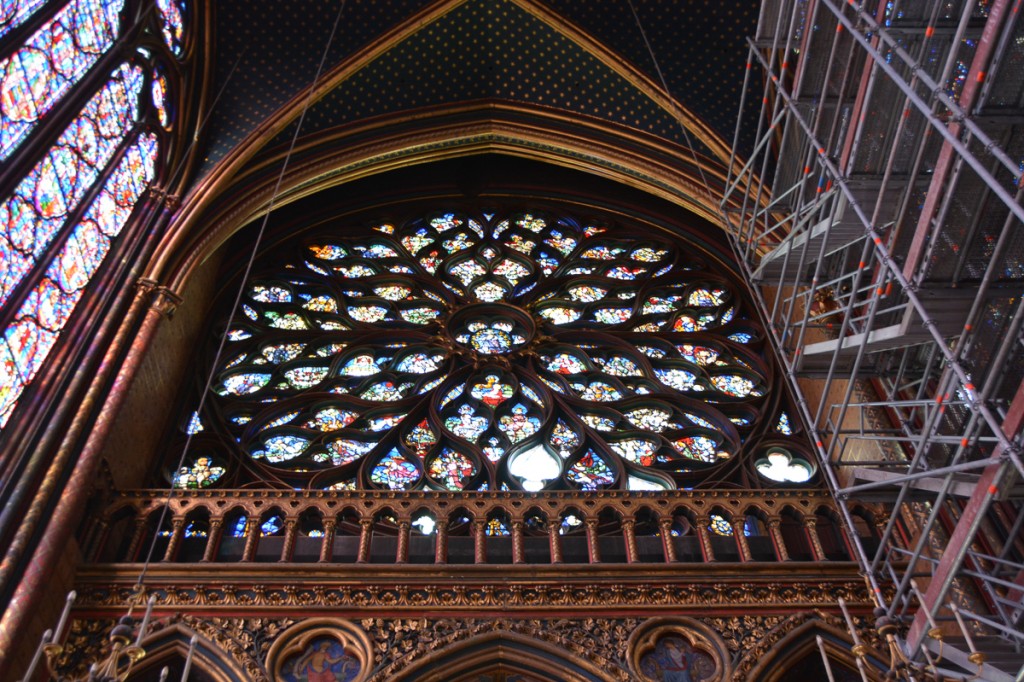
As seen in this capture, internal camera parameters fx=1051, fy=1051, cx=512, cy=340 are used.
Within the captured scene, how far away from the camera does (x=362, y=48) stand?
11.9m

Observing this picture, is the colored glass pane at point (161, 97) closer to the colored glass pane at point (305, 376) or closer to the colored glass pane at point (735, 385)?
the colored glass pane at point (305, 376)

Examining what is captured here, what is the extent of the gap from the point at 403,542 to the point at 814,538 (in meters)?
3.13

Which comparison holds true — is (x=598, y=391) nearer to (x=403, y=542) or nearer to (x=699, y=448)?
(x=699, y=448)

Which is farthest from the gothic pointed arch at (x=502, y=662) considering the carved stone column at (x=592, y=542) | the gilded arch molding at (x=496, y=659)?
the carved stone column at (x=592, y=542)

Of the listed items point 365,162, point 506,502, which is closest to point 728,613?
point 506,502

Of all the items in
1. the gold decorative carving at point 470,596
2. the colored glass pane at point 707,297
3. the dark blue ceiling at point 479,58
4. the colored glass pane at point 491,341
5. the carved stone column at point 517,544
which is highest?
the dark blue ceiling at point 479,58

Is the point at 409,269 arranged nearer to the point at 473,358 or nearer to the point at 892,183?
the point at 473,358

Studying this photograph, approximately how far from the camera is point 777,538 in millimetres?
8023

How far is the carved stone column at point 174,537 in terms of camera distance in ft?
25.1

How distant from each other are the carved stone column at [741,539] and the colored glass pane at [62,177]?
557 centimetres

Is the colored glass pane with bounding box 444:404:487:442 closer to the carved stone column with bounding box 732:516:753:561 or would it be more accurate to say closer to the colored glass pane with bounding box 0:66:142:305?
the carved stone column with bounding box 732:516:753:561

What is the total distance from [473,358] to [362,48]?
397cm

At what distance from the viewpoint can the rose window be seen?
30.3 ft

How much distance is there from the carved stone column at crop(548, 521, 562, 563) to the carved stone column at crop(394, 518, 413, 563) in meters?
1.07
